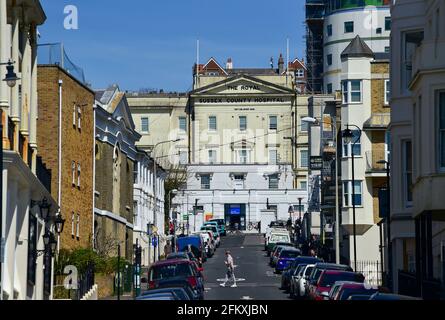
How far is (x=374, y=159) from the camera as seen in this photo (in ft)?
238

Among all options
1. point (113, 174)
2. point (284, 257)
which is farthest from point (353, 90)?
point (113, 174)

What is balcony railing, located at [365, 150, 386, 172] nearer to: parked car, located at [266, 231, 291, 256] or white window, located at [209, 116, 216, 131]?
parked car, located at [266, 231, 291, 256]

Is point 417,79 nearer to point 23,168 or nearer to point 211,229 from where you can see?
point 23,168

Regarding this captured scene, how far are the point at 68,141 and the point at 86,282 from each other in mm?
10548

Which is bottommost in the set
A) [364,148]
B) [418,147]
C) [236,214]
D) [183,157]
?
[418,147]

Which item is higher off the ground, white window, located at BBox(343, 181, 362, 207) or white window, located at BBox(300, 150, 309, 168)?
white window, located at BBox(300, 150, 309, 168)

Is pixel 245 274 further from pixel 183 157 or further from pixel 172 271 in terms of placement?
pixel 183 157

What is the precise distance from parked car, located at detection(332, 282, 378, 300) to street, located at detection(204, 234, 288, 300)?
11.5 m

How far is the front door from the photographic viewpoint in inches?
5886

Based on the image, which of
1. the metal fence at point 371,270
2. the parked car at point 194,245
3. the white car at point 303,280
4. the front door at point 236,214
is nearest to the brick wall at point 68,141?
the white car at point 303,280

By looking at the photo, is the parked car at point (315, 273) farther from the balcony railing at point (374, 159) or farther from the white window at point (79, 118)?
the balcony railing at point (374, 159)

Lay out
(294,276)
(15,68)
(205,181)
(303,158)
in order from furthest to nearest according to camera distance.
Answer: (303,158) < (205,181) < (294,276) < (15,68)

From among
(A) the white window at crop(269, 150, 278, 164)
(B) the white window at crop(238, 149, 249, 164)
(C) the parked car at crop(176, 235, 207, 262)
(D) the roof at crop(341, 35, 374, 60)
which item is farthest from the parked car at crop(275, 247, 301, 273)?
(A) the white window at crop(269, 150, 278, 164)

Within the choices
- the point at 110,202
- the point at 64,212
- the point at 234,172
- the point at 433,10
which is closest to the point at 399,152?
the point at 433,10
